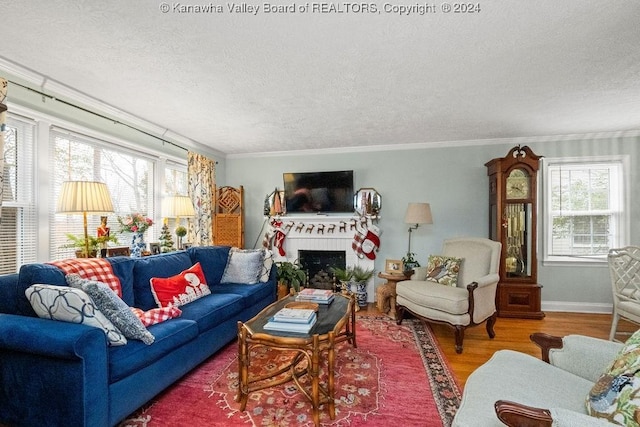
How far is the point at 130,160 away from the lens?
3.45m

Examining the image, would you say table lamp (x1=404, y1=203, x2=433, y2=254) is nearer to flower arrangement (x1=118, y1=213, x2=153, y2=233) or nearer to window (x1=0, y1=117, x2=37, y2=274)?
flower arrangement (x1=118, y1=213, x2=153, y2=233)

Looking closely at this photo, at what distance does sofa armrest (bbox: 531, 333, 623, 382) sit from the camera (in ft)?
4.58

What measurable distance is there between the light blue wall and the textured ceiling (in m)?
0.76

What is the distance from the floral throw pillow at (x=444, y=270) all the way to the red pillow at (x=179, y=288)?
8.03ft

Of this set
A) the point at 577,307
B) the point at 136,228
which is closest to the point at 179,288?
the point at 136,228

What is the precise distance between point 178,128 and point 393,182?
9.76ft

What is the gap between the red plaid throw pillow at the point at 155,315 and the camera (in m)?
2.06

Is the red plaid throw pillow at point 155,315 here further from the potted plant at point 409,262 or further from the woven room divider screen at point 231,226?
the potted plant at point 409,262

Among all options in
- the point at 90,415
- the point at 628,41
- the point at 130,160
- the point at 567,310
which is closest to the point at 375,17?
the point at 628,41

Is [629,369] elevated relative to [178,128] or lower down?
lower down

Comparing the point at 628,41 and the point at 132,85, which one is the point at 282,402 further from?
the point at 628,41

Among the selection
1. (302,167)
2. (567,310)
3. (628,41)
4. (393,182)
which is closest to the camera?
(628,41)

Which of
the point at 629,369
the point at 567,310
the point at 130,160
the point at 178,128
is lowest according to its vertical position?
the point at 567,310

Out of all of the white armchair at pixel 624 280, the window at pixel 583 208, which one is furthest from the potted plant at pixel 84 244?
the window at pixel 583 208
